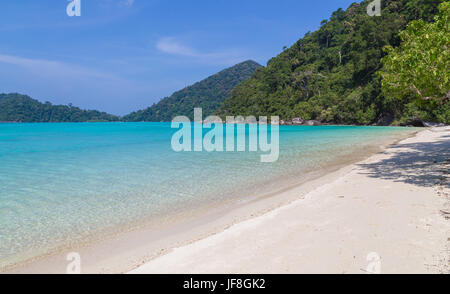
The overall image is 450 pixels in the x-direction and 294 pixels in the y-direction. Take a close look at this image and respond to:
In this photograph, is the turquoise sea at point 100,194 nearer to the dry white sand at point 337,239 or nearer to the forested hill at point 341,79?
the dry white sand at point 337,239

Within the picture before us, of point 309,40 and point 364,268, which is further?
point 309,40

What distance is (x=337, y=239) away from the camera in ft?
15.6

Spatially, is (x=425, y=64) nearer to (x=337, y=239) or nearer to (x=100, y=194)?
Answer: (x=337, y=239)

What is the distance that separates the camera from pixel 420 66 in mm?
9406

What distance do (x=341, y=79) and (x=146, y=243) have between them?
8687 centimetres

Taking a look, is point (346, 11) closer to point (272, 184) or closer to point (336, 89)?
point (336, 89)

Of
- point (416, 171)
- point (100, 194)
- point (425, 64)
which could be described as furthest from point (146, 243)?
point (425, 64)

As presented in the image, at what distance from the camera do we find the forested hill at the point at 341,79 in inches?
2292

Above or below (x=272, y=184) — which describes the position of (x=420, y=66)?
above

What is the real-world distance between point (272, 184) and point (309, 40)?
140041mm

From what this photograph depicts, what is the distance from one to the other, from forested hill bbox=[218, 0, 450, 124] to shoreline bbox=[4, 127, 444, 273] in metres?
10.4

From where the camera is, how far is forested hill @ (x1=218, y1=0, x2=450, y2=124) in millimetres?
58219

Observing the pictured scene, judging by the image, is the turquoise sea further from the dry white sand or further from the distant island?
the distant island
